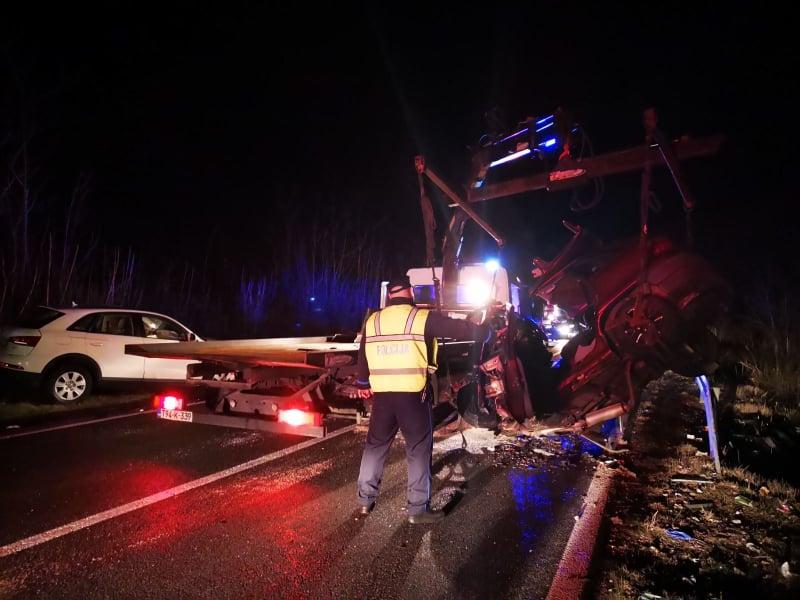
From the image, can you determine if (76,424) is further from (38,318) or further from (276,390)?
(276,390)

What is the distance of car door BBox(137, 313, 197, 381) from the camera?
8.88m

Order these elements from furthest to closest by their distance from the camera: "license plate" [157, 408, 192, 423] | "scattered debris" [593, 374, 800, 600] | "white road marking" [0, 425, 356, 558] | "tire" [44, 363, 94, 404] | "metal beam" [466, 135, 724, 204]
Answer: "tire" [44, 363, 94, 404], "license plate" [157, 408, 192, 423], "metal beam" [466, 135, 724, 204], "white road marking" [0, 425, 356, 558], "scattered debris" [593, 374, 800, 600]

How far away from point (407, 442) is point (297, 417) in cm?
132

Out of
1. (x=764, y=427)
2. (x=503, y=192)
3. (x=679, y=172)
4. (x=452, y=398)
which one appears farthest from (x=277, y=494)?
(x=764, y=427)

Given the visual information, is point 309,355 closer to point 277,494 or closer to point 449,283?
point 277,494

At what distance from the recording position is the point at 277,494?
4539 mm

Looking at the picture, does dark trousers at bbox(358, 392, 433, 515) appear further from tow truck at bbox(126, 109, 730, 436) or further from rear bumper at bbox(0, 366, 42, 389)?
rear bumper at bbox(0, 366, 42, 389)

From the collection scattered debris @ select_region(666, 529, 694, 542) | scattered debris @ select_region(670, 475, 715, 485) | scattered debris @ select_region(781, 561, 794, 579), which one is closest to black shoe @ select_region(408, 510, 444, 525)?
scattered debris @ select_region(666, 529, 694, 542)

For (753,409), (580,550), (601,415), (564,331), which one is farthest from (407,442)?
(564,331)

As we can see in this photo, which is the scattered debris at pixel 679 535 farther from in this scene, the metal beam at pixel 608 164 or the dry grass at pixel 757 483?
the metal beam at pixel 608 164

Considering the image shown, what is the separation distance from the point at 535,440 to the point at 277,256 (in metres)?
24.6

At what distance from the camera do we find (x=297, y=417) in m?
4.82

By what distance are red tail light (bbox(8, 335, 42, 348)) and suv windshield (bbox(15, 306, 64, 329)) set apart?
0.20 metres

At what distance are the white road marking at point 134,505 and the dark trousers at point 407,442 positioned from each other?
1.74m
